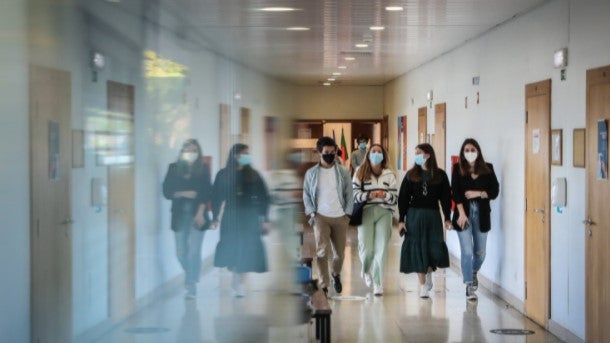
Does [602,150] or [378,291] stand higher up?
[602,150]

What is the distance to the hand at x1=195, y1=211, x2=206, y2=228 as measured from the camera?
138 cm

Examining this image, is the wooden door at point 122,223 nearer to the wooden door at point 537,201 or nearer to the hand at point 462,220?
the wooden door at point 537,201

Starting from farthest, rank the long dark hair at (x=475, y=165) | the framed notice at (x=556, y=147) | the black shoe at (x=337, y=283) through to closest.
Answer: the black shoe at (x=337, y=283) < the long dark hair at (x=475, y=165) < the framed notice at (x=556, y=147)

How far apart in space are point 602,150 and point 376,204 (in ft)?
10.9

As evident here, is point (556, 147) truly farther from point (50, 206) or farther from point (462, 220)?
point (50, 206)

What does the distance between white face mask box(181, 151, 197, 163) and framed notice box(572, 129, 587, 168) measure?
5.84m

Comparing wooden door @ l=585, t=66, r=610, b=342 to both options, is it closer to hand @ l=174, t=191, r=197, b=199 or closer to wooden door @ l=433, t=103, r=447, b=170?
hand @ l=174, t=191, r=197, b=199

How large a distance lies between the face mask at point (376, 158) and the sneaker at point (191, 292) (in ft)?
26.1

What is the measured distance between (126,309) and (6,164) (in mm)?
265

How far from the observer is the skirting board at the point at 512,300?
719 cm

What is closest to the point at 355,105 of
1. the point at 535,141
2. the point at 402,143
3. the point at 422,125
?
the point at 402,143

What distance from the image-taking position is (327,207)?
888 centimetres

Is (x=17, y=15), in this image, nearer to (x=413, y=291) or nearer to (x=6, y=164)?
(x=6, y=164)

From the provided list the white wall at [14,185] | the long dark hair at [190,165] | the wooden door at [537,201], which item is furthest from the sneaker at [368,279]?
the white wall at [14,185]
